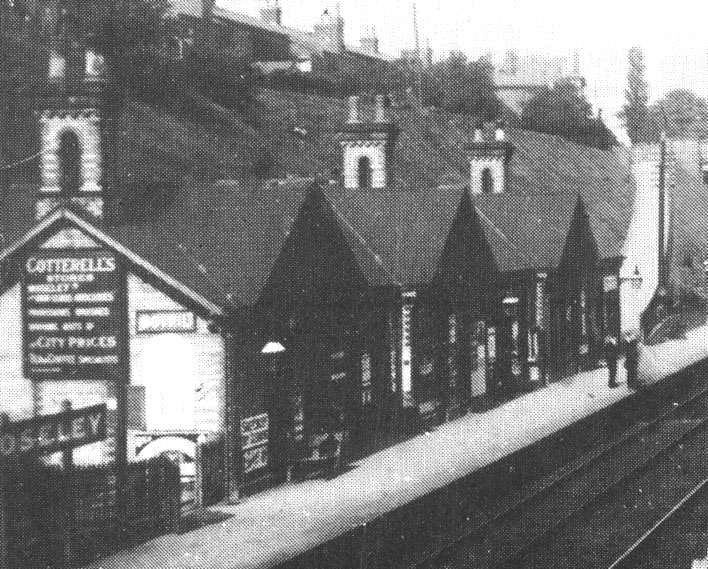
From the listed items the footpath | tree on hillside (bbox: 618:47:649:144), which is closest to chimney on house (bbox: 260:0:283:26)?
tree on hillside (bbox: 618:47:649:144)

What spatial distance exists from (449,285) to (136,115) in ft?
60.1

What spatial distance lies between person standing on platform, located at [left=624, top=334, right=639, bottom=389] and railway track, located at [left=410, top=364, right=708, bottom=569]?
211 cm

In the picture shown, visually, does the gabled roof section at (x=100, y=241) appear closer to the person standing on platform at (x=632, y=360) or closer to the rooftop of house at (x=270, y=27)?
the person standing on platform at (x=632, y=360)

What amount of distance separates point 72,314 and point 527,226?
18.2 m

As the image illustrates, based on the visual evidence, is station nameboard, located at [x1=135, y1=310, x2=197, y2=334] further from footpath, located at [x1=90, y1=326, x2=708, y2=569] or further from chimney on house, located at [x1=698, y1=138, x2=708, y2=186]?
chimney on house, located at [x1=698, y1=138, x2=708, y2=186]

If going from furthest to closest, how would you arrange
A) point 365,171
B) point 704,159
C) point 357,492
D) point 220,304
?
1. point 704,159
2. point 365,171
3. point 357,492
4. point 220,304

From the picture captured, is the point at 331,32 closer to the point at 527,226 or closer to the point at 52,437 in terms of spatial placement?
the point at 527,226

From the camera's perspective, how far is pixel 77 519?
1498 cm

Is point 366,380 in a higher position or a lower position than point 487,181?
lower

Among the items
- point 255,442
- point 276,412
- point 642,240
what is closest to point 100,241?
point 255,442

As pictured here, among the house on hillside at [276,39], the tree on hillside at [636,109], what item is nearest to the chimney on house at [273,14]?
the house on hillside at [276,39]

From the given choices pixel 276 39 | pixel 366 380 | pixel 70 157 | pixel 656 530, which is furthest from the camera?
pixel 276 39

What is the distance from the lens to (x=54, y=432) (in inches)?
571

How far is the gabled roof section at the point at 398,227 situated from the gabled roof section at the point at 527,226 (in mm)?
4036
